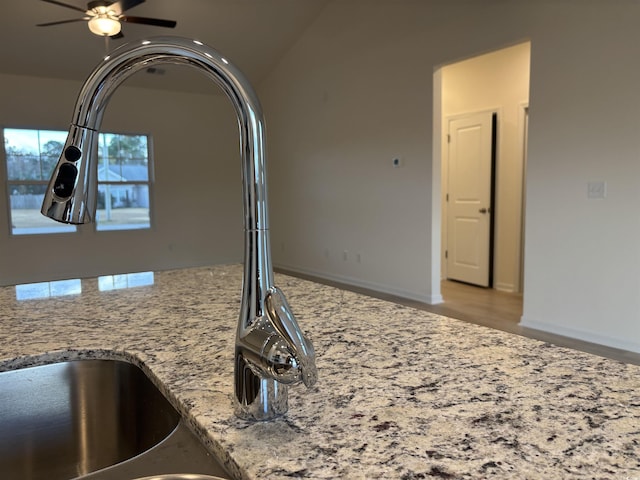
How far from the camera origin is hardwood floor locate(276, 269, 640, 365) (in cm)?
338

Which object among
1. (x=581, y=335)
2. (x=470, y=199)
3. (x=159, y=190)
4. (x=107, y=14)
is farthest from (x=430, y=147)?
(x=159, y=190)

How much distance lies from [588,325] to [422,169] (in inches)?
81.5

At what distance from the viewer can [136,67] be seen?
0.57m

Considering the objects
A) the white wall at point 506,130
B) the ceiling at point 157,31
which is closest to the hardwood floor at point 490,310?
the white wall at point 506,130

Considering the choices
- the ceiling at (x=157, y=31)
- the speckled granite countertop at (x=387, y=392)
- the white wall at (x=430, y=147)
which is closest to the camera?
the speckled granite countertop at (x=387, y=392)

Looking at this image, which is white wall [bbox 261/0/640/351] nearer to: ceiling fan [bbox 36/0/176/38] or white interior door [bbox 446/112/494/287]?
white interior door [bbox 446/112/494/287]

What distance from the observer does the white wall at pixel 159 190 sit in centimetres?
618

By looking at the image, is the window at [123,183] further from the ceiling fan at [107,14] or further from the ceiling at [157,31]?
the ceiling fan at [107,14]

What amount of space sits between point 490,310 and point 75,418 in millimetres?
4167

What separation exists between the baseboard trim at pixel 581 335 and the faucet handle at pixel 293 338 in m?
3.55

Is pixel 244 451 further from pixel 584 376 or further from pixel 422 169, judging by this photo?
pixel 422 169

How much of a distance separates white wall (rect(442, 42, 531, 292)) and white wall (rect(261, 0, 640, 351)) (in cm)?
89

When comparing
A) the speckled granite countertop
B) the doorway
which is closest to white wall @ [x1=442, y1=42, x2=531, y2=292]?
the doorway

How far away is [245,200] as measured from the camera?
1.92 ft
